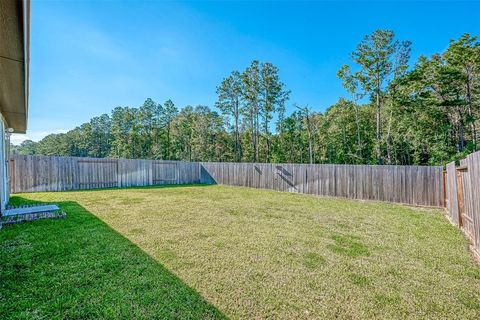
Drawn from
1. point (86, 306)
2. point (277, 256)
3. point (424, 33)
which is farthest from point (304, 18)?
point (86, 306)

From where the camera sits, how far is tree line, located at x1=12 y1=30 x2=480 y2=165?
48.3 feet

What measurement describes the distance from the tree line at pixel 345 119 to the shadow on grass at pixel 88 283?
54.1 feet

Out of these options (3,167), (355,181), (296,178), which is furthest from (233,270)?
(296,178)

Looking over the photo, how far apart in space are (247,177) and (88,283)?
1101 cm

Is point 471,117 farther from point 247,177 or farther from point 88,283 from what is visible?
point 88,283

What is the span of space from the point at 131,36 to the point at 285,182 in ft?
29.3

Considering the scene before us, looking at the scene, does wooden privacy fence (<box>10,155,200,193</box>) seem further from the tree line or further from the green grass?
the tree line

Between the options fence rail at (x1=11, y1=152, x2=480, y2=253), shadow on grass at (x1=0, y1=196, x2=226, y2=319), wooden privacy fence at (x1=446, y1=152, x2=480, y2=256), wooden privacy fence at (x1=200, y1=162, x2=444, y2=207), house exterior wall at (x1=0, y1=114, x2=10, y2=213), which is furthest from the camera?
wooden privacy fence at (x1=200, y1=162, x2=444, y2=207)

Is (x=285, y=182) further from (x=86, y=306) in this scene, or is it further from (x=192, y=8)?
(x=86, y=306)

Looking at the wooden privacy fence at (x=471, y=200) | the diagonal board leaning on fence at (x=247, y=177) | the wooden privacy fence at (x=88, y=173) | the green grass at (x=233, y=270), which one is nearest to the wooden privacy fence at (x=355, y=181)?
the diagonal board leaning on fence at (x=247, y=177)

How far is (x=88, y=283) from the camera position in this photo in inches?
87.9

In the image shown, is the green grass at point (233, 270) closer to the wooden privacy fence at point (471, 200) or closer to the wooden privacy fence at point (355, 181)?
the wooden privacy fence at point (471, 200)

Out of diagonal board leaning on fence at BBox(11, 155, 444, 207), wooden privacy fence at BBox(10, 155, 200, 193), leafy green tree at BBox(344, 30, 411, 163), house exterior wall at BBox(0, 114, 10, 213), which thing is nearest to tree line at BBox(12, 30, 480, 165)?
leafy green tree at BBox(344, 30, 411, 163)

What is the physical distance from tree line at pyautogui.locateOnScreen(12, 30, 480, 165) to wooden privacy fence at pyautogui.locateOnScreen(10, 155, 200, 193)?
893cm
